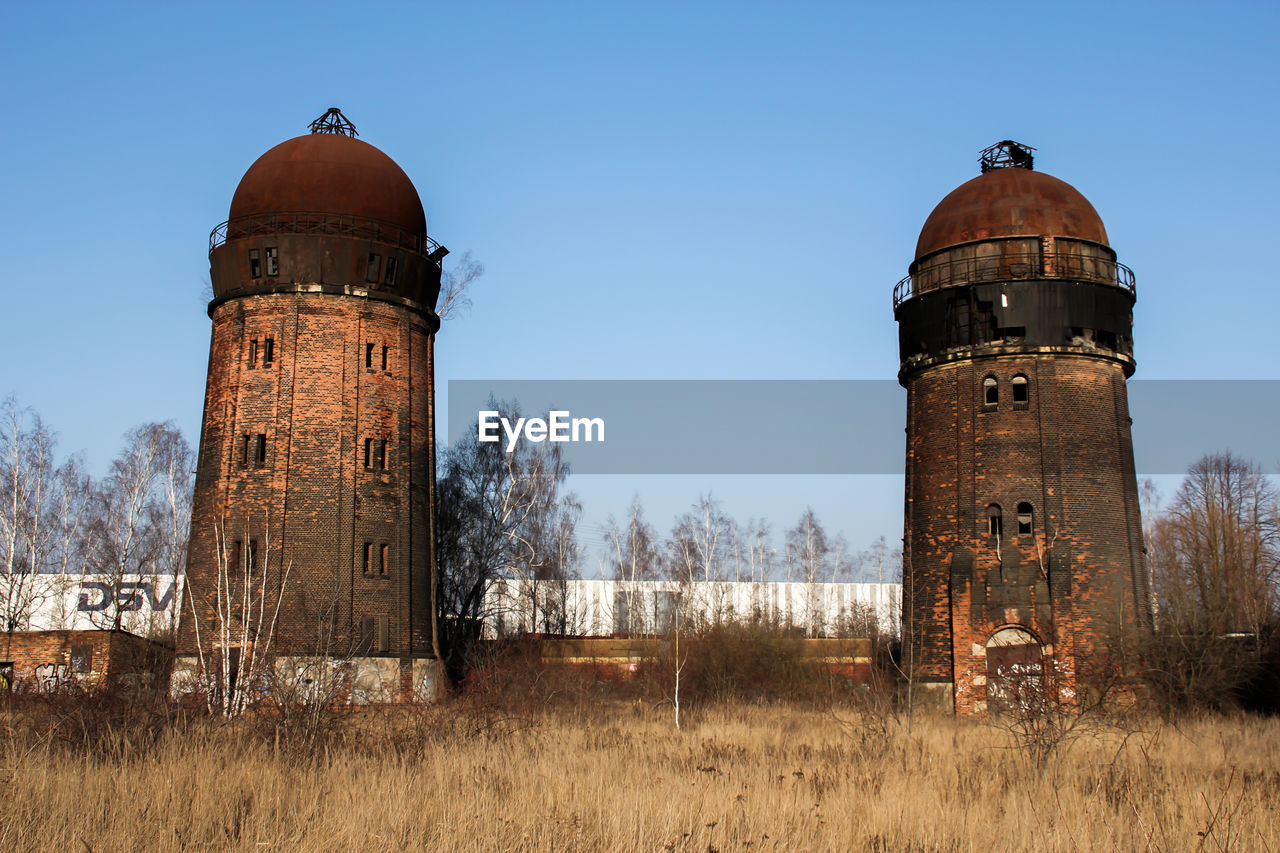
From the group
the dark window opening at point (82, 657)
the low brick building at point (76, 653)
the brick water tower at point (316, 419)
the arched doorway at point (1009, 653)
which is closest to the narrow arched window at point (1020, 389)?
the arched doorway at point (1009, 653)

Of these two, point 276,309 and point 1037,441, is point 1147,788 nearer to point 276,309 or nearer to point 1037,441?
point 1037,441

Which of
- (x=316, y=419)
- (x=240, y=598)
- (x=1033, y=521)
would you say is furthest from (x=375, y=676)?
(x=1033, y=521)

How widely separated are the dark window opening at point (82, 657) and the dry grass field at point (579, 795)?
46.0ft

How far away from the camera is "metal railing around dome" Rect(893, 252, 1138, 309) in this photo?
82.4 ft

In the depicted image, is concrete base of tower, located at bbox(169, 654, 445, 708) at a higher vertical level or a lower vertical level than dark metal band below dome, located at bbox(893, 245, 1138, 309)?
lower

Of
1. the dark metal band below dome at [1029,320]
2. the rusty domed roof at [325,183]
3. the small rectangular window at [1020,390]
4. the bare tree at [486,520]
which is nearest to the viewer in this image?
the dark metal band below dome at [1029,320]

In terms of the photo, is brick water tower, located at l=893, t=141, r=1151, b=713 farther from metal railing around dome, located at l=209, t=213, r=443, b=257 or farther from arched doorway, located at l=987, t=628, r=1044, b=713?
metal railing around dome, located at l=209, t=213, r=443, b=257

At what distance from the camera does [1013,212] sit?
25.6 meters

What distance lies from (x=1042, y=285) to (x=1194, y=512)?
23.1m

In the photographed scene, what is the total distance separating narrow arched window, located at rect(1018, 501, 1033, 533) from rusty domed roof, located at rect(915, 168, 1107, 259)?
6.01 m

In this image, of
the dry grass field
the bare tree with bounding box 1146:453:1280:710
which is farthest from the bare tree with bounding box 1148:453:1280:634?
the dry grass field

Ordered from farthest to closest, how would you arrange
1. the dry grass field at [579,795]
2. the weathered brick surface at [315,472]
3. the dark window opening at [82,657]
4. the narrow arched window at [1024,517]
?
the dark window opening at [82,657]
the weathered brick surface at [315,472]
the narrow arched window at [1024,517]
the dry grass field at [579,795]

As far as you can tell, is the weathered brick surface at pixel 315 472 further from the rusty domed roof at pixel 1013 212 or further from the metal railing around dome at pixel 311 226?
the rusty domed roof at pixel 1013 212

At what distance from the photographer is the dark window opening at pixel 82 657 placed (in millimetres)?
26797
